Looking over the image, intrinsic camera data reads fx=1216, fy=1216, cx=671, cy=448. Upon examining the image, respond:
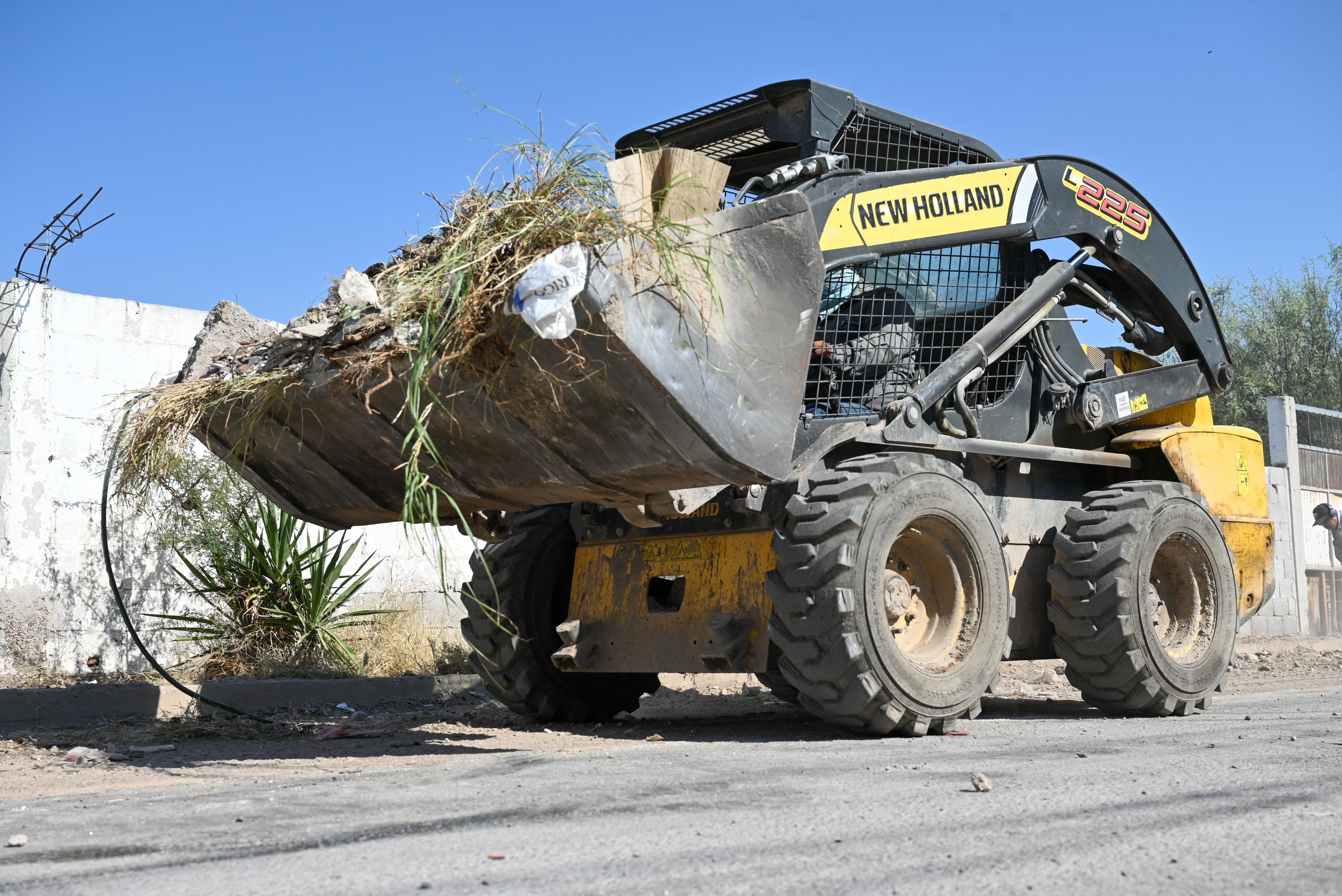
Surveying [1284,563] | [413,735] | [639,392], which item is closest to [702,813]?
[639,392]

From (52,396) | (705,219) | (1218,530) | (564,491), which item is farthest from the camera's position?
(52,396)

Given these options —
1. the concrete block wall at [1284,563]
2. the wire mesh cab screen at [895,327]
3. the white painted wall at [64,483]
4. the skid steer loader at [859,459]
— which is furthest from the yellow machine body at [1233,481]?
the concrete block wall at [1284,563]

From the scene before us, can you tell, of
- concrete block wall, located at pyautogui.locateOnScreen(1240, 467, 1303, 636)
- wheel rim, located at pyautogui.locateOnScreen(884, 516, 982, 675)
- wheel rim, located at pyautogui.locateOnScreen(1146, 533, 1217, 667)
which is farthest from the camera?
concrete block wall, located at pyautogui.locateOnScreen(1240, 467, 1303, 636)

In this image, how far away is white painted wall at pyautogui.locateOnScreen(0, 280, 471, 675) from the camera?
8328 mm

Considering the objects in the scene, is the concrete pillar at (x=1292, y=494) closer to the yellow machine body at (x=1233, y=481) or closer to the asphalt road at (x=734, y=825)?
the yellow machine body at (x=1233, y=481)

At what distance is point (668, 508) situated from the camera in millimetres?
5227

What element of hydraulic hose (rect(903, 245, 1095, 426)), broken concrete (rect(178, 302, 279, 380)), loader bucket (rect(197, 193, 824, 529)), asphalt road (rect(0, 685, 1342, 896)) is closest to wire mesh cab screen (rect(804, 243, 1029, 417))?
hydraulic hose (rect(903, 245, 1095, 426))

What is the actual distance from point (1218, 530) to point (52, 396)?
7.78 meters

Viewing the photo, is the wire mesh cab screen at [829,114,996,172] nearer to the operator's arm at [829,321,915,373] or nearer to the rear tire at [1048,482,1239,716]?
the operator's arm at [829,321,915,373]

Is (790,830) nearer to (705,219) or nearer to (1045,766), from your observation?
(1045,766)

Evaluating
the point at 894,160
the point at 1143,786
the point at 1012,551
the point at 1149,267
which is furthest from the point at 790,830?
the point at 1149,267

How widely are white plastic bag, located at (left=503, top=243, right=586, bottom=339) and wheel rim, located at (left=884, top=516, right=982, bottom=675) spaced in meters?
2.28

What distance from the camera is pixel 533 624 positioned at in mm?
6676

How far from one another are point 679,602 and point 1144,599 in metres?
2.50
